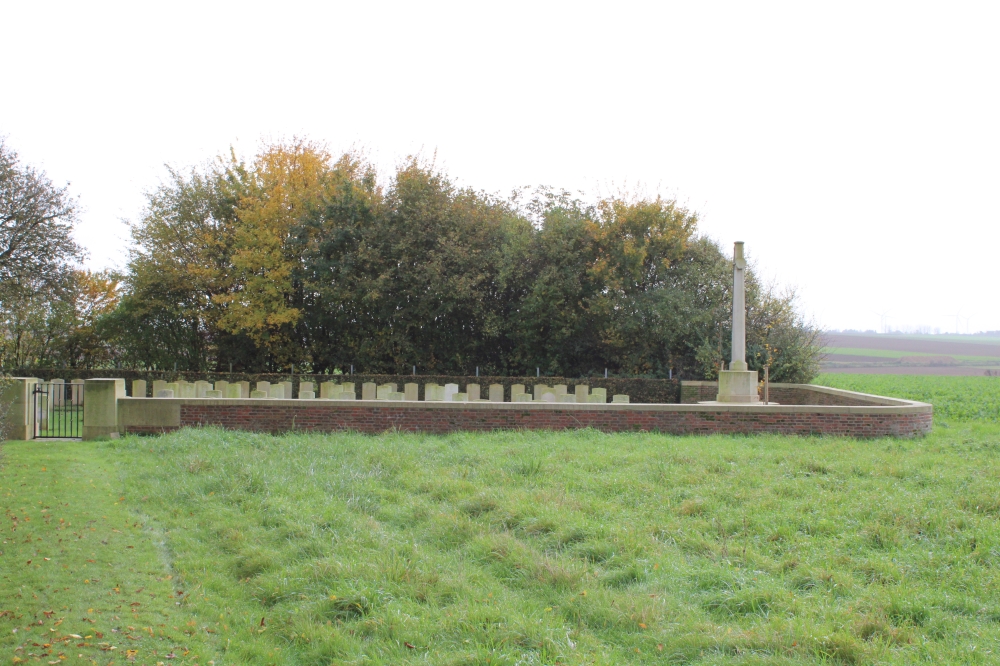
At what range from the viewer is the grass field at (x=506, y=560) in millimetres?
4590

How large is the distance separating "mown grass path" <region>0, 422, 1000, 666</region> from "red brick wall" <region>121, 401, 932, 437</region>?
321cm

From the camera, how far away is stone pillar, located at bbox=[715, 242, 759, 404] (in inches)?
628

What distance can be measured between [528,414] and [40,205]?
823 inches

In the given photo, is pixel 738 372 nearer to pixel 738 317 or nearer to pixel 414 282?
pixel 738 317

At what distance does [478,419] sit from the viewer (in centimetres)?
1385

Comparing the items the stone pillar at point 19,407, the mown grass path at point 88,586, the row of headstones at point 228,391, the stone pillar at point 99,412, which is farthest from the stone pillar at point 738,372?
the stone pillar at point 19,407

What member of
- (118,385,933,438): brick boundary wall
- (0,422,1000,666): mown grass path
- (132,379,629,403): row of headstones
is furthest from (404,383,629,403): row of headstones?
(0,422,1000,666): mown grass path

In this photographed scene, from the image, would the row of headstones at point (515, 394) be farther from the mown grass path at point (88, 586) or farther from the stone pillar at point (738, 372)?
the mown grass path at point (88, 586)

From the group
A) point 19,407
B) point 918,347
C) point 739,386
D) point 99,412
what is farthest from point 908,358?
point 19,407

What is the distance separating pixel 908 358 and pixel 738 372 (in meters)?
60.6

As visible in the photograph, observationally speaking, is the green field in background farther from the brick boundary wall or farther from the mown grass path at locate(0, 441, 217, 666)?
the mown grass path at locate(0, 441, 217, 666)

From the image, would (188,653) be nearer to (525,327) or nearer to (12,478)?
(12,478)

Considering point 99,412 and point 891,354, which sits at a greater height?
point 891,354

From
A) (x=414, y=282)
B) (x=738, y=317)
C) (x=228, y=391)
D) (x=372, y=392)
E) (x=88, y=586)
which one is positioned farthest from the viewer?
(x=414, y=282)
